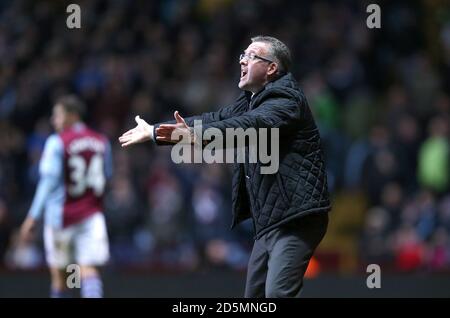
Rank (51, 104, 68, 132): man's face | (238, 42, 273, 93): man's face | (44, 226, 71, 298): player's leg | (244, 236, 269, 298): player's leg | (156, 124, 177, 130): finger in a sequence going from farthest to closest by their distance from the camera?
(51, 104, 68, 132): man's face, (44, 226, 71, 298): player's leg, (244, 236, 269, 298): player's leg, (238, 42, 273, 93): man's face, (156, 124, 177, 130): finger

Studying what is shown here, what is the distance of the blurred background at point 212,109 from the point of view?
1263 centimetres

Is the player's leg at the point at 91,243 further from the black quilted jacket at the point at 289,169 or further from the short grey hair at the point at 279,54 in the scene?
the short grey hair at the point at 279,54

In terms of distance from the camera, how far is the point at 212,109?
565 inches

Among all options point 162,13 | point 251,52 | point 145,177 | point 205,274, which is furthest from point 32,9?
point 251,52

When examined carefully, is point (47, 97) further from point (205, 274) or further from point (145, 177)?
point (205, 274)

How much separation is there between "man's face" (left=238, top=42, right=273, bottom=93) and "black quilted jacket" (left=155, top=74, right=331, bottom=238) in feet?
0.27

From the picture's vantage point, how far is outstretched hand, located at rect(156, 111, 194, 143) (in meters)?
6.54

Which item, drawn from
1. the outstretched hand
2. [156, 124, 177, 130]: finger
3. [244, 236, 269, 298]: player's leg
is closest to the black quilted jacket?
[244, 236, 269, 298]: player's leg

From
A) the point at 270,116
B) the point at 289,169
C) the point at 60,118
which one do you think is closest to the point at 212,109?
the point at 60,118

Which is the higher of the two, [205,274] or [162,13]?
[162,13]

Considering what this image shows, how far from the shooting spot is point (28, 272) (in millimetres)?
11734

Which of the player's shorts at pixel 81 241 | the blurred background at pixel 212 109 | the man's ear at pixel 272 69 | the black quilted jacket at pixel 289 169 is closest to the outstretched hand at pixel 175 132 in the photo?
the black quilted jacket at pixel 289 169

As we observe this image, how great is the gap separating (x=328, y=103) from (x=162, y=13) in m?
3.14

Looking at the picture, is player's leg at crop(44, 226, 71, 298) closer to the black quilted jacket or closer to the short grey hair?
the black quilted jacket
